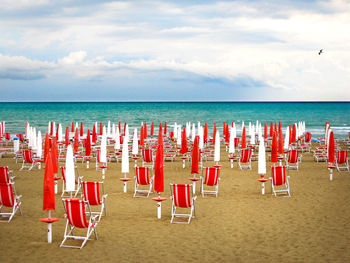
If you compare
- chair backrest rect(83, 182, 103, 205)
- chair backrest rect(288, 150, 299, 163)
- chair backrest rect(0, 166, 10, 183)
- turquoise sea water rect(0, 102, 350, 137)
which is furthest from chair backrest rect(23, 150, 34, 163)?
turquoise sea water rect(0, 102, 350, 137)

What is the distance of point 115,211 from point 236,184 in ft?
15.9

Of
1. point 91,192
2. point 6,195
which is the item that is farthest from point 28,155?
point 91,192

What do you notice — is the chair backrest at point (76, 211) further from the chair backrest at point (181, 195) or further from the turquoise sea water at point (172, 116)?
the turquoise sea water at point (172, 116)

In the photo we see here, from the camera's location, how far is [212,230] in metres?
8.13

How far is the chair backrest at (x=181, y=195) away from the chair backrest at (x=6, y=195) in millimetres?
3356

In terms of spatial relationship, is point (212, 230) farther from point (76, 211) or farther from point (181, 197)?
point (76, 211)

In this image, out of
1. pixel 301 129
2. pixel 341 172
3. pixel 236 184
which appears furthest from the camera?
pixel 301 129

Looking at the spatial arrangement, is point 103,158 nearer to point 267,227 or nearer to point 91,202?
point 91,202

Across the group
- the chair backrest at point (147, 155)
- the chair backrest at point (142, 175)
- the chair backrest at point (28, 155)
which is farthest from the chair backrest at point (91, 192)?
the chair backrest at point (28, 155)

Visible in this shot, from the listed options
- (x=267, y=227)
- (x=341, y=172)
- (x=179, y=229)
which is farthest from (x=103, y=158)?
(x=341, y=172)

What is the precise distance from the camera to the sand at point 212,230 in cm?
668

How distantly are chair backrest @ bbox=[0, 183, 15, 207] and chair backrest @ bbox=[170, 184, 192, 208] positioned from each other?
336 cm

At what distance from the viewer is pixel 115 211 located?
31.8 ft

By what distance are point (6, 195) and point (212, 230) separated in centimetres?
428
